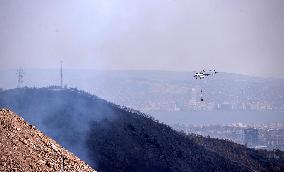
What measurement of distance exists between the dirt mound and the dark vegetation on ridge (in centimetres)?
1222

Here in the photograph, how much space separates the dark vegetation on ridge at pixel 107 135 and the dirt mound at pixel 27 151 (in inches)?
481

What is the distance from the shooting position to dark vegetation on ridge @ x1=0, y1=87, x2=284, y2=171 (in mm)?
35281

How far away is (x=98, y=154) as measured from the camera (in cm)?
3438

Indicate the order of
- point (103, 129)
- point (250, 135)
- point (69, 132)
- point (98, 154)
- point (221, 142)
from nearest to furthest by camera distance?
1. point (98, 154)
2. point (69, 132)
3. point (103, 129)
4. point (221, 142)
5. point (250, 135)

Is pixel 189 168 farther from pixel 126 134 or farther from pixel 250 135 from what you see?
pixel 250 135

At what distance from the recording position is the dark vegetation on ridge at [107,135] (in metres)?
35.3

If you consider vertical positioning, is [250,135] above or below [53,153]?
below

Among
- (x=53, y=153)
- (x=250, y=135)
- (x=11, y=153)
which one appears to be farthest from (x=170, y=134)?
(x=250, y=135)

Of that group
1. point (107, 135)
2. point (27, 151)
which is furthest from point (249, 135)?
point (27, 151)

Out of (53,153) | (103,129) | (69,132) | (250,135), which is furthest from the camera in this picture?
(250,135)

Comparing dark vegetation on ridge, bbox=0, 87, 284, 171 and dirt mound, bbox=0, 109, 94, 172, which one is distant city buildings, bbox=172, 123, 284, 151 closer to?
dark vegetation on ridge, bbox=0, 87, 284, 171

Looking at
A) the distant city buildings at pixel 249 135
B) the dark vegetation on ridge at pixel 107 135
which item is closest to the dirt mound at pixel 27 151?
the dark vegetation on ridge at pixel 107 135

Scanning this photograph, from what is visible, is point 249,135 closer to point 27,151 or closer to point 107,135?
point 107,135

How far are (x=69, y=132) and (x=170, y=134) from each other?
14191 millimetres
